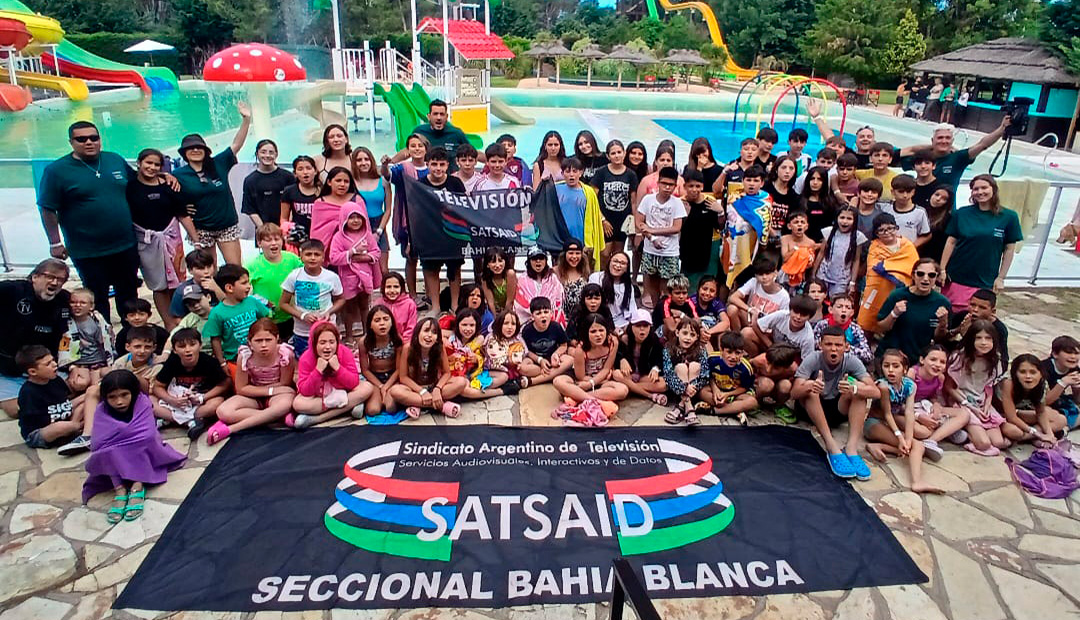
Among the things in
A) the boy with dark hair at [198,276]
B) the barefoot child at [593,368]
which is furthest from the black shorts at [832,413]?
the boy with dark hair at [198,276]

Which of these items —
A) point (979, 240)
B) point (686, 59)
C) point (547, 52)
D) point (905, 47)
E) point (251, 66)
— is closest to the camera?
point (979, 240)

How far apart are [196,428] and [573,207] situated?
143 inches

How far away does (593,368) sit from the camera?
17.5 feet

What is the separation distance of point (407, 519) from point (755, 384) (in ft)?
9.54

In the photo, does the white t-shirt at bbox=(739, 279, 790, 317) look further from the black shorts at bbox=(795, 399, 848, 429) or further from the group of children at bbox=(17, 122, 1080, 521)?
the black shorts at bbox=(795, 399, 848, 429)

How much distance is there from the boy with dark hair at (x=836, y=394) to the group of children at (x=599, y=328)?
0.05ft

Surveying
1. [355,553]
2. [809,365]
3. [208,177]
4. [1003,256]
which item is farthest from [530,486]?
[1003,256]

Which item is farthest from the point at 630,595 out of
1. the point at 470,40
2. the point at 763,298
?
the point at 470,40

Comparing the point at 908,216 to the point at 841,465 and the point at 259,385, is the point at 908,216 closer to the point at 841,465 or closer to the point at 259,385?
the point at 841,465

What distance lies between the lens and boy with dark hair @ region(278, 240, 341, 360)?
5.13 meters

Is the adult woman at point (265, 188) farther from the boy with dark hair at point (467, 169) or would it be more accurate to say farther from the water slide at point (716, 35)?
the water slide at point (716, 35)

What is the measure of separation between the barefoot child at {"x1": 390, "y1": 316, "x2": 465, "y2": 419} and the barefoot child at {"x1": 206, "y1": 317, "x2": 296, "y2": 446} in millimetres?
781

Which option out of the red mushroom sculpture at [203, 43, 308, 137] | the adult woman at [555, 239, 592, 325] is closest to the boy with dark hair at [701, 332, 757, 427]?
the adult woman at [555, 239, 592, 325]

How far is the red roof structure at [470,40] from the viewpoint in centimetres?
1816
